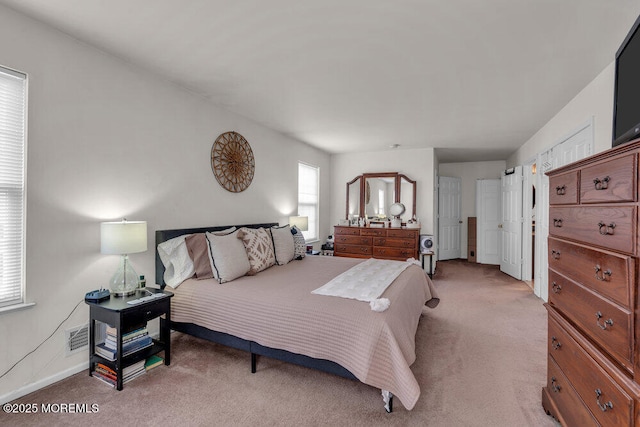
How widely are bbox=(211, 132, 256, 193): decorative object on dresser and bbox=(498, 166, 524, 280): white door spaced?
4.70m

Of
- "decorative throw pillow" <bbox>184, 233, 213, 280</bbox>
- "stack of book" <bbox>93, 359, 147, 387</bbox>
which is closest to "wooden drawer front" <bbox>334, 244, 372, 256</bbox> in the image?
"decorative throw pillow" <bbox>184, 233, 213, 280</bbox>

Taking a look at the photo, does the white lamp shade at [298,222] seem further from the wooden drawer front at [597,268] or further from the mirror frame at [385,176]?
the wooden drawer front at [597,268]

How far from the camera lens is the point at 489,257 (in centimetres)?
679

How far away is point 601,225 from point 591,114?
235cm

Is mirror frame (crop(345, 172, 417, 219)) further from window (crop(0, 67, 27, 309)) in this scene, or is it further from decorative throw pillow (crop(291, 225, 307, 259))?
window (crop(0, 67, 27, 309))

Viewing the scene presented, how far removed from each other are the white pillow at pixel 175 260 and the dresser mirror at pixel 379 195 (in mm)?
3832

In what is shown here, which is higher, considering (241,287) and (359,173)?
(359,173)

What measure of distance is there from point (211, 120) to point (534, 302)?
4.84 m

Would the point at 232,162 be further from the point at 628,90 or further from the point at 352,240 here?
the point at 628,90

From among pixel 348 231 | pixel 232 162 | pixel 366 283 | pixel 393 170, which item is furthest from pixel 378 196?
pixel 366 283

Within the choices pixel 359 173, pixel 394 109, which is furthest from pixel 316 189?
pixel 394 109

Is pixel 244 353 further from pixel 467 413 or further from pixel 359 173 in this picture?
pixel 359 173

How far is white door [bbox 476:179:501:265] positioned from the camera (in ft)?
22.0

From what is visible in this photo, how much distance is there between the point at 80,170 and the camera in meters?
2.26
